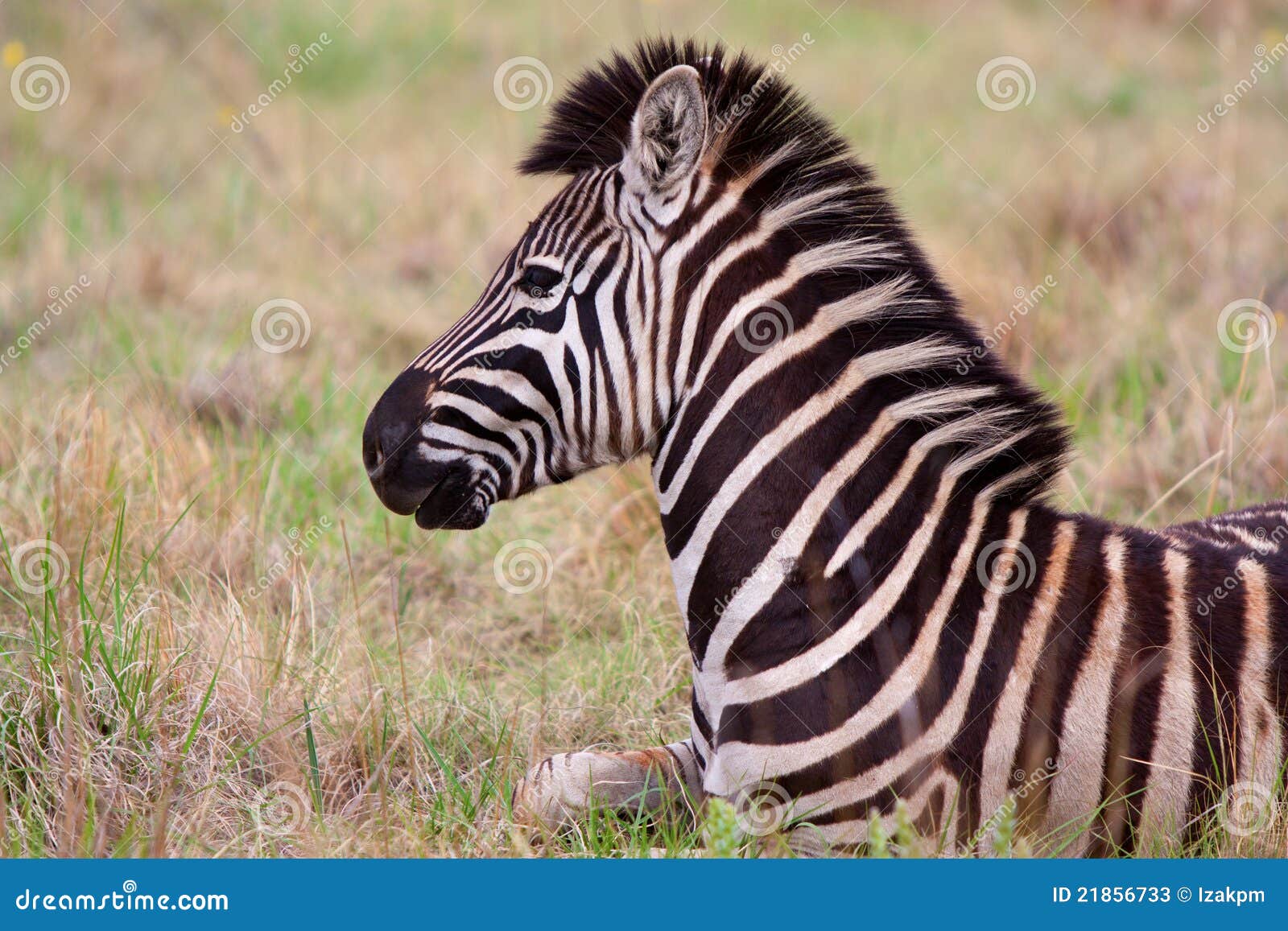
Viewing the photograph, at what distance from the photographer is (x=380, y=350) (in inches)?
318

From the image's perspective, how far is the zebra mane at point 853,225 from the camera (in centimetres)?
343

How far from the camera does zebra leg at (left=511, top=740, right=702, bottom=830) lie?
3.72m

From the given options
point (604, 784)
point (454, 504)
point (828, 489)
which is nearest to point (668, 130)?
point (828, 489)

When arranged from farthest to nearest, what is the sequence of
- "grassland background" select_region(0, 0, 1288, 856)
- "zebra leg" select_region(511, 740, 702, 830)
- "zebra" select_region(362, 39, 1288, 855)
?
"grassland background" select_region(0, 0, 1288, 856) → "zebra leg" select_region(511, 740, 702, 830) → "zebra" select_region(362, 39, 1288, 855)

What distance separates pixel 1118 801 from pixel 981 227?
6.46m

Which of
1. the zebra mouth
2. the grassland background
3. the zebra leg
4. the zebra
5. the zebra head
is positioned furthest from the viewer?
the grassland background

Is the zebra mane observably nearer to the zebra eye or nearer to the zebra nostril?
the zebra eye

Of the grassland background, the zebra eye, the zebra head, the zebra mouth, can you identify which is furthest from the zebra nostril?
the grassland background

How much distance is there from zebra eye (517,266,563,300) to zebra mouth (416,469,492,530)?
0.51 m

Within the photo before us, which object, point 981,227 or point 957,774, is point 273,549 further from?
point 981,227

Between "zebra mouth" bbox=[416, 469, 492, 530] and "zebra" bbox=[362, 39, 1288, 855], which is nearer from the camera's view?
"zebra" bbox=[362, 39, 1288, 855]

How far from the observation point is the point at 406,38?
540 inches

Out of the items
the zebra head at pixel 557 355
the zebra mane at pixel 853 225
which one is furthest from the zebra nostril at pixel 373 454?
the zebra mane at pixel 853 225

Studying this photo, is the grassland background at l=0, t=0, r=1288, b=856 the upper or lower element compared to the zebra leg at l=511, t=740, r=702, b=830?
upper
